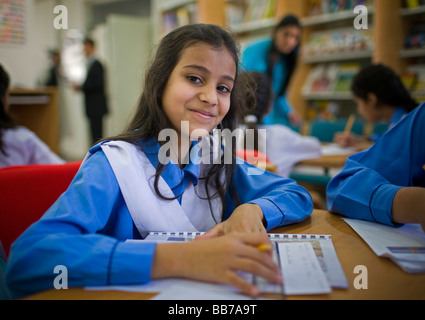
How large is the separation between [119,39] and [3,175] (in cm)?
541

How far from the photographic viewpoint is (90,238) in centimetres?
60

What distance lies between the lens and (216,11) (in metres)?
4.50

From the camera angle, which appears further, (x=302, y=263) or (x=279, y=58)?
(x=279, y=58)

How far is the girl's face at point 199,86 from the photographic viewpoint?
2.98ft

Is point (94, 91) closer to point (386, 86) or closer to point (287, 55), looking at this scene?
point (287, 55)

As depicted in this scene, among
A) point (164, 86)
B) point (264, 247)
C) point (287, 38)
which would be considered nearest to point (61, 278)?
point (264, 247)

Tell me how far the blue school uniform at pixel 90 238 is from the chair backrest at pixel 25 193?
0.70 ft

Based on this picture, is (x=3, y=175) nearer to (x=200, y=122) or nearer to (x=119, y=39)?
(x=200, y=122)

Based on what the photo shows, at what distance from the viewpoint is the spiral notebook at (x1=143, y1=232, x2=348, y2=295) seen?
21.3 inches

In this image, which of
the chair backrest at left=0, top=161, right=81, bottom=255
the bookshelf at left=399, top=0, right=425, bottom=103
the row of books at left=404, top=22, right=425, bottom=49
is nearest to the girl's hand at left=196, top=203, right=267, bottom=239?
A: the chair backrest at left=0, top=161, right=81, bottom=255

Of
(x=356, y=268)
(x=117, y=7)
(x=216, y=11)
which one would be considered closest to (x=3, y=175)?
(x=356, y=268)

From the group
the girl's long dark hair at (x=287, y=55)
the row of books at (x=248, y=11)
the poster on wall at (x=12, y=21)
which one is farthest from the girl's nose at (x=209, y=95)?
the poster on wall at (x=12, y=21)

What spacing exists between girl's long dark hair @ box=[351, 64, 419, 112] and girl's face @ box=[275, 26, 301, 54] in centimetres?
78

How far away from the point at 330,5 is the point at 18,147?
3.21 meters
